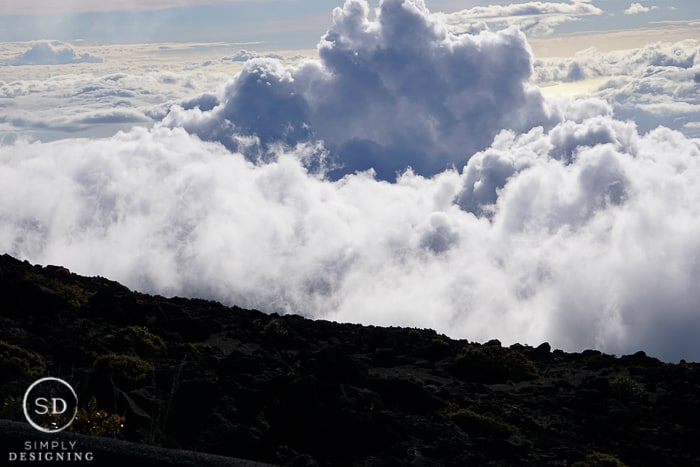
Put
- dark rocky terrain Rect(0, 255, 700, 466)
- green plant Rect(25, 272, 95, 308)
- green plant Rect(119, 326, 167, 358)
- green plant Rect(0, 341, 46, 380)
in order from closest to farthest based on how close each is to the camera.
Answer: dark rocky terrain Rect(0, 255, 700, 466) < green plant Rect(0, 341, 46, 380) < green plant Rect(119, 326, 167, 358) < green plant Rect(25, 272, 95, 308)

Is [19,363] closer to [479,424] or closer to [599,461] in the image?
[479,424]

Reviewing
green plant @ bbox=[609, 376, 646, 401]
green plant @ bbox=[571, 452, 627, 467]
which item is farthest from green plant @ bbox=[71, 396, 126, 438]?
green plant @ bbox=[609, 376, 646, 401]

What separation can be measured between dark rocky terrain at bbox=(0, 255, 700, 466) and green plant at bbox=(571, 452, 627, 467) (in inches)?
2.5

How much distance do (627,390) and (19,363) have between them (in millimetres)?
17673

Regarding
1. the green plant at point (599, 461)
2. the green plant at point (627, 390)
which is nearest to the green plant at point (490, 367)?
the green plant at point (627, 390)

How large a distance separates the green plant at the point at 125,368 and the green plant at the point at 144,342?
12.7 ft

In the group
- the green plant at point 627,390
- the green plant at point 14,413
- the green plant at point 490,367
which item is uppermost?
the green plant at point 14,413

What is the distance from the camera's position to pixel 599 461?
50.0 feet

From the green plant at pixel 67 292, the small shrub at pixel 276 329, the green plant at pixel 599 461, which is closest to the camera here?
the green plant at pixel 599 461

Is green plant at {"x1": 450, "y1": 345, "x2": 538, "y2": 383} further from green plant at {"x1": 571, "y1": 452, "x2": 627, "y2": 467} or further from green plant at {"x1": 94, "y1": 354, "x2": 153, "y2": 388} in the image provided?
green plant at {"x1": 94, "y1": 354, "x2": 153, "y2": 388}

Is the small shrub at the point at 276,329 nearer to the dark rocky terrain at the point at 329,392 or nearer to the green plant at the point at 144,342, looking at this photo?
the dark rocky terrain at the point at 329,392

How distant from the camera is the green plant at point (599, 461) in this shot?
14.9 meters

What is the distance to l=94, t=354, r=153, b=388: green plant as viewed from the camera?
57.7 ft

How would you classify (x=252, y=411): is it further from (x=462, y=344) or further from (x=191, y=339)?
(x=462, y=344)
